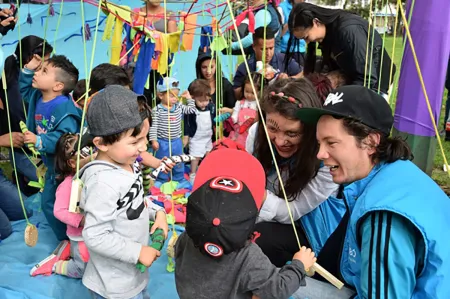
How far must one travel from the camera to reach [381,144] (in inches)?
43.1

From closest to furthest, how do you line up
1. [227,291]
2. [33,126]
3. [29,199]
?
[227,291] < [33,126] < [29,199]

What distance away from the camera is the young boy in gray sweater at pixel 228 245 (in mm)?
1003

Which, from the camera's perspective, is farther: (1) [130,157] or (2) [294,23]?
(2) [294,23]

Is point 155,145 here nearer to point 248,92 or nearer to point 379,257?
point 248,92

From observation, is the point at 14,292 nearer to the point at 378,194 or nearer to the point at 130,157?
the point at 130,157

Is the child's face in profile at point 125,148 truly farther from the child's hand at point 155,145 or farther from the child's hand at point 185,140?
the child's hand at point 185,140

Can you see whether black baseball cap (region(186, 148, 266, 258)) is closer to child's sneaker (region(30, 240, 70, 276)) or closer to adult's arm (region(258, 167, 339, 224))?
adult's arm (region(258, 167, 339, 224))

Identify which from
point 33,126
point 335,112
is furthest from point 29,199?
point 335,112

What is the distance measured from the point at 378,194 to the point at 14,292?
4.72ft

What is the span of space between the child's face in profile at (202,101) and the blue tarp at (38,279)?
1.32m

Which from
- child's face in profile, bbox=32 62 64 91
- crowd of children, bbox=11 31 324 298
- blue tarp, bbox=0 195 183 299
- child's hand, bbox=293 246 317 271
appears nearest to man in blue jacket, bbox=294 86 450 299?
child's hand, bbox=293 246 317 271

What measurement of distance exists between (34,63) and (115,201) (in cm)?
136

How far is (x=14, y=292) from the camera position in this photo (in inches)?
66.9

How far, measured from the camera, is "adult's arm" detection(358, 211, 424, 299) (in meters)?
0.92
